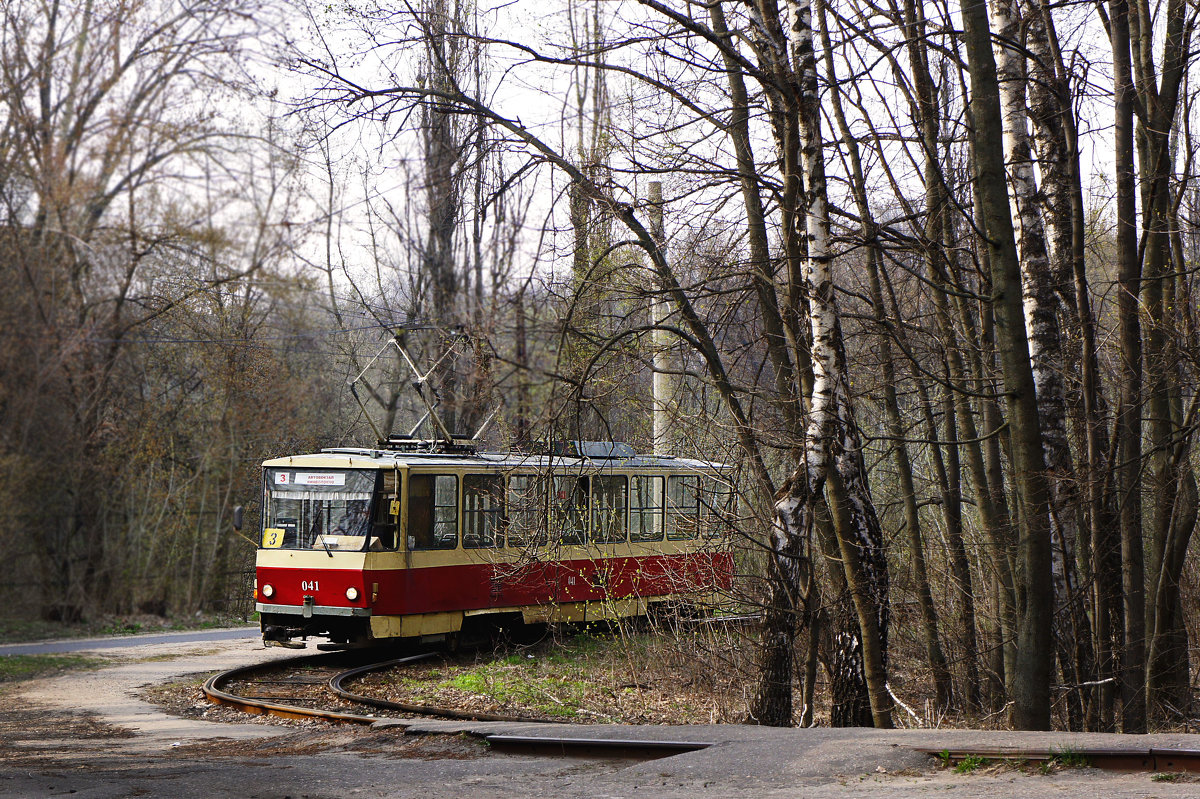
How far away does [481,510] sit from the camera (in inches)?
671

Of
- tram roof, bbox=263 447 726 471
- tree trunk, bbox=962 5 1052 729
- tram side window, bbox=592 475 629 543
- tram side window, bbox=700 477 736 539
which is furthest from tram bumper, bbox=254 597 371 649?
tree trunk, bbox=962 5 1052 729

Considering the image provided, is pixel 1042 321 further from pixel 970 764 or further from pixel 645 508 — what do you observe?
pixel 645 508

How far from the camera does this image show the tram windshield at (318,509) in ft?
51.8

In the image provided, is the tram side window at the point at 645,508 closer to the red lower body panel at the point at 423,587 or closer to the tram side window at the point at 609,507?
the tram side window at the point at 609,507

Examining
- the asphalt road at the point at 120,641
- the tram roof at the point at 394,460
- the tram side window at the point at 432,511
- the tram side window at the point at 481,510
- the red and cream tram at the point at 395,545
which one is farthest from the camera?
the asphalt road at the point at 120,641

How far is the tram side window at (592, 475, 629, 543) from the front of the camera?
18.6 m

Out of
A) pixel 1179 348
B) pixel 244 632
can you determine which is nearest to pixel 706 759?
pixel 1179 348

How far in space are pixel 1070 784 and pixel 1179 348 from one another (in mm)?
5462

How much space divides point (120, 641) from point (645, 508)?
9329 millimetres

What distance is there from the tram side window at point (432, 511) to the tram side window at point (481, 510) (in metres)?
0.19

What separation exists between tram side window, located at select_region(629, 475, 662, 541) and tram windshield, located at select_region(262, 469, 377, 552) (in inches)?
201

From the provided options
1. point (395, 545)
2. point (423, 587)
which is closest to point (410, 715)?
point (395, 545)

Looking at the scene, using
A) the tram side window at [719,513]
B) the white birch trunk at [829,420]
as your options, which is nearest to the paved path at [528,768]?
the white birch trunk at [829,420]

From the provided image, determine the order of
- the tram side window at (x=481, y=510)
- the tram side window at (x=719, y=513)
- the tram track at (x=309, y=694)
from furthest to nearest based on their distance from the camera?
the tram side window at (x=481, y=510) → the tram track at (x=309, y=694) → the tram side window at (x=719, y=513)
